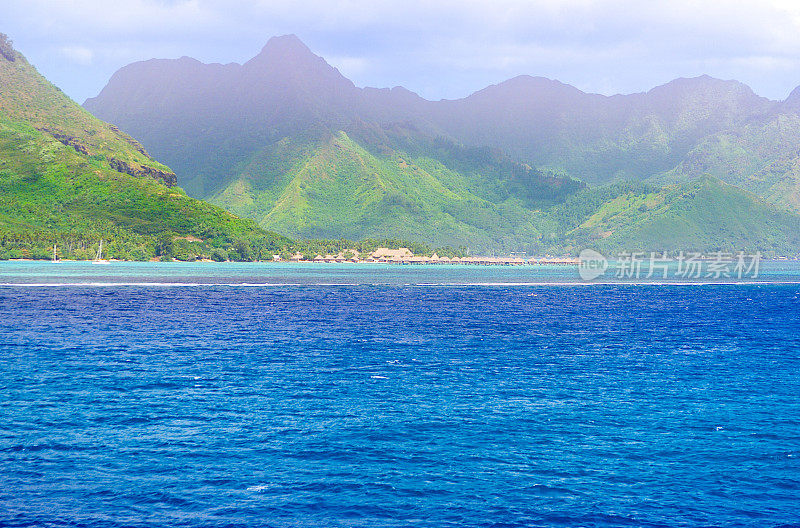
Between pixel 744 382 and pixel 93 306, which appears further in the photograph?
pixel 93 306

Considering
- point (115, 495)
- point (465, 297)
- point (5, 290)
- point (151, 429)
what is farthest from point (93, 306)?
point (115, 495)

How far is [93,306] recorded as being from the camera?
13062 centimetres

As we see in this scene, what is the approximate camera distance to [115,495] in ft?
103

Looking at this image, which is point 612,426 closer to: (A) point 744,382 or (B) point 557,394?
(B) point 557,394

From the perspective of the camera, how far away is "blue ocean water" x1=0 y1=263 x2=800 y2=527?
102 feet

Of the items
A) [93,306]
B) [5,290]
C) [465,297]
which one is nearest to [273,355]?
[93,306]

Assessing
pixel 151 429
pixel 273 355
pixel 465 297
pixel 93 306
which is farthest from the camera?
pixel 465 297

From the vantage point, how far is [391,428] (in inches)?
1743

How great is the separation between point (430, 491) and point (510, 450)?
8295mm

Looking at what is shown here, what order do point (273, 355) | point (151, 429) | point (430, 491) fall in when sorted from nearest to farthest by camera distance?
point (430, 491) → point (151, 429) → point (273, 355)

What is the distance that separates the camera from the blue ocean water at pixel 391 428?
31.0m

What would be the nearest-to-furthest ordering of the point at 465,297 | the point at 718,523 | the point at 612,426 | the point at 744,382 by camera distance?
the point at 718,523 < the point at 612,426 < the point at 744,382 < the point at 465,297

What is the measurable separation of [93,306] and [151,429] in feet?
318

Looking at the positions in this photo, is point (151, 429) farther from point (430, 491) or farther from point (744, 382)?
point (744, 382)
